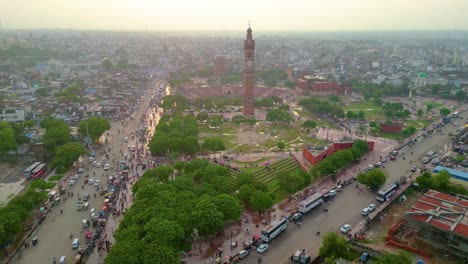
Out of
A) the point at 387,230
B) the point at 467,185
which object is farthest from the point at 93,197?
the point at 467,185

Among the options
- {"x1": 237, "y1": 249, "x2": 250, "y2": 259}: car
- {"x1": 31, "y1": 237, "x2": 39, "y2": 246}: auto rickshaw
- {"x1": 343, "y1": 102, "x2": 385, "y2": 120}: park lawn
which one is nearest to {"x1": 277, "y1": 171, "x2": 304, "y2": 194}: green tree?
{"x1": 237, "y1": 249, "x2": 250, "y2": 259}: car

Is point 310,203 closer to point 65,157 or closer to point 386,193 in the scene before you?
point 386,193

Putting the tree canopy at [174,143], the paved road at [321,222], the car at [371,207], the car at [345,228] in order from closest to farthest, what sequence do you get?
the paved road at [321,222] → the car at [345,228] → the car at [371,207] → the tree canopy at [174,143]

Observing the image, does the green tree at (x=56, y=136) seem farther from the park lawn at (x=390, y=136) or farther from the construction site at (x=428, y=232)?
the park lawn at (x=390, y=136)

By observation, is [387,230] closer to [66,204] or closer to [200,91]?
[66,204]

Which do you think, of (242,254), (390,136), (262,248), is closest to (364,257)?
(262,248)

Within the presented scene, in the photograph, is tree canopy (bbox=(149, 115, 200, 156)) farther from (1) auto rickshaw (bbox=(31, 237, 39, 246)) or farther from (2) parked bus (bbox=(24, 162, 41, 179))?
(1) auto rickshaw (bbox=(31, 237, 39, 246))

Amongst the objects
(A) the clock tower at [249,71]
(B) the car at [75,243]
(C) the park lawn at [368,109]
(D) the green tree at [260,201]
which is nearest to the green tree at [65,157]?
(B) the car at [75,243]
